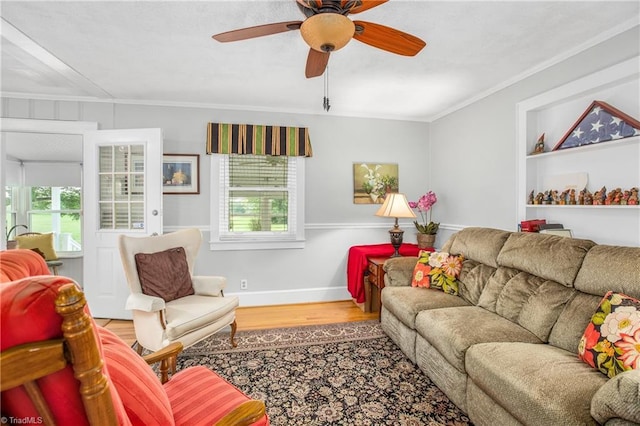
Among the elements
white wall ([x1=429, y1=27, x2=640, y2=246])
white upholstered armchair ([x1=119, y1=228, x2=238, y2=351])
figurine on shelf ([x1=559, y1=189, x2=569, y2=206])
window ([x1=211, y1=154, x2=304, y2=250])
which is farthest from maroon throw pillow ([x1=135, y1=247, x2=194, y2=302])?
figurine on shelf ([x1=559, y1=189, x2=569, y2=206])

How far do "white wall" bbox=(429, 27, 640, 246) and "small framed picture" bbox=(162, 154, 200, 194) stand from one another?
3.12 meters

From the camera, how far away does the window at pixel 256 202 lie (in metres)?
3.89

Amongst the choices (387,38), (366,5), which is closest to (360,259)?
(387,38)

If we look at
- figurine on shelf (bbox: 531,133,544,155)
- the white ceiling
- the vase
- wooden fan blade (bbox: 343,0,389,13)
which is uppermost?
the white ceiling

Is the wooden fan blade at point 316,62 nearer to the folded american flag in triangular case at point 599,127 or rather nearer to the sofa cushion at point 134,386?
the sofa cushion at point 134,386

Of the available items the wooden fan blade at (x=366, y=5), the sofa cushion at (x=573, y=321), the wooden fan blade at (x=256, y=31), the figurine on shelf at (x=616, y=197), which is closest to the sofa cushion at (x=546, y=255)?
the sofa cushion at (x=573, y=321)

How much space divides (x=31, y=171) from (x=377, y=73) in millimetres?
6116

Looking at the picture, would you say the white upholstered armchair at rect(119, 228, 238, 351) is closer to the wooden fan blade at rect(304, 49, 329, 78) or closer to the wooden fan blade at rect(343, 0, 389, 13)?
the wooden fan blade at rect(304, 49, 329, 78)

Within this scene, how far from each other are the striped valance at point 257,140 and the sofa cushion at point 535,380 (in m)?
2.93

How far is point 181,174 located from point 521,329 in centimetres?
361

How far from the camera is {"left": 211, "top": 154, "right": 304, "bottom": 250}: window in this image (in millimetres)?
3893

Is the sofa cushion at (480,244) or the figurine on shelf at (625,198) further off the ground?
the figurine on shelf at (625,198)

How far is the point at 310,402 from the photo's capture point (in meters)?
2.06

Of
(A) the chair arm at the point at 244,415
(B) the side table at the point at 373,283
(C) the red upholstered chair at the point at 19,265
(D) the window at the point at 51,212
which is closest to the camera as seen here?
(C) the red upholstered chair at the point at 19,265
